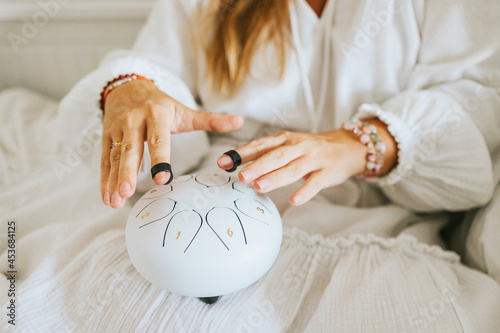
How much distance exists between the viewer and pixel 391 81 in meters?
0.67

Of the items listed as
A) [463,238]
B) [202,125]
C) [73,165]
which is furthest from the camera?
[73,165]

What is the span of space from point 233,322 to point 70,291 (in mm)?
220

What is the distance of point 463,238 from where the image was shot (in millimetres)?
629

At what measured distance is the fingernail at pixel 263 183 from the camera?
1.41ft

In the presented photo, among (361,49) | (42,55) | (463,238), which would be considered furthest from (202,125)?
(42,55)

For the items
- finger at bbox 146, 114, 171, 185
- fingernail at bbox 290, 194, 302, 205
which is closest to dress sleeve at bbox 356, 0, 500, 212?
fingernail at bbox 290, 194, 302, 205

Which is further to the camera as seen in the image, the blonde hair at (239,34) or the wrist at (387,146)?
the blonde hair at (239,34)

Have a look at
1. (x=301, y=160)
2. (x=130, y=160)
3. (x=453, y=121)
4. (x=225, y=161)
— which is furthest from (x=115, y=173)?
(x=453, y=121)

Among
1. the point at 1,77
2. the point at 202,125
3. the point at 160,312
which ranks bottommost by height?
the point at 1,77

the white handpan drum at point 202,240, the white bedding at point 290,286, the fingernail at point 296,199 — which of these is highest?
the fingernail at point 296,199

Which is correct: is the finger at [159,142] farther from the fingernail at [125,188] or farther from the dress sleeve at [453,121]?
the dress sleeve at [453,121]

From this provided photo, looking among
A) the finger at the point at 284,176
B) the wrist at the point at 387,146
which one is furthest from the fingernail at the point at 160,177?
the wrist at the point at 387,146

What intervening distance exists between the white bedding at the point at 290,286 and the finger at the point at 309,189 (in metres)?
0.09

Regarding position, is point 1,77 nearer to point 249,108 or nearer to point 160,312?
point 249,108
